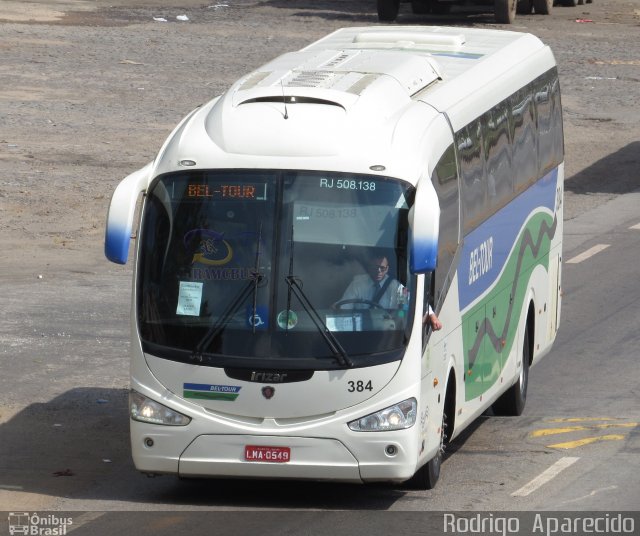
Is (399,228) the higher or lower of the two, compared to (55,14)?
higher

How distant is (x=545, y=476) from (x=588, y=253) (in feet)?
33.7

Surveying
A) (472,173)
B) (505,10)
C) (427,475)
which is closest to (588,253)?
(472,173)

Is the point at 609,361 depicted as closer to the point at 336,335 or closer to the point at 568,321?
the point at 568,321

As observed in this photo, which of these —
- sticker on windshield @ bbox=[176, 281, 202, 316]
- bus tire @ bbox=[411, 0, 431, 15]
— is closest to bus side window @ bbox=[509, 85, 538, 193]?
sticker on windshield @ bbox=[176, 281, 202, 316]

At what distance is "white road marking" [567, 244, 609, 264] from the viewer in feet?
71.6

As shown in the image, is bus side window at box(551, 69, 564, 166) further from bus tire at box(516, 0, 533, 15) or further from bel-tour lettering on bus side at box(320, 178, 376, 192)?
bus tire at box(516, 0, 533, 15)

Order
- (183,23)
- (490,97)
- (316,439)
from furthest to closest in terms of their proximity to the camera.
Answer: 1. (183,23)
2. (490,97)
3. (316,439)

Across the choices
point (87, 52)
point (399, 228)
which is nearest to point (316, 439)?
point (399, 228)

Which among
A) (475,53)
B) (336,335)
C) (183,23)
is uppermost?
(475,53)

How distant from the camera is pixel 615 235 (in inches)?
925

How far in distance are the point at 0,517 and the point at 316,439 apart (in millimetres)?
2216

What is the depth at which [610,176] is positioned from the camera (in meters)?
28.2

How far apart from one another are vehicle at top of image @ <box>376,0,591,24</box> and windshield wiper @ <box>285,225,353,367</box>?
33.7 metres

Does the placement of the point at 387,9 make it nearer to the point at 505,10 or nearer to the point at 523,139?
the point at 505,10
